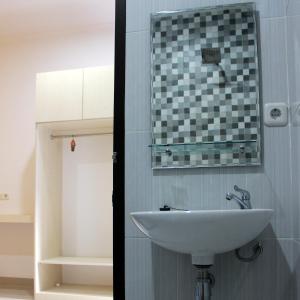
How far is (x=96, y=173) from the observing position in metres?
3.29

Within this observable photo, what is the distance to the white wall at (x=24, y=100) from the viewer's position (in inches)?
133

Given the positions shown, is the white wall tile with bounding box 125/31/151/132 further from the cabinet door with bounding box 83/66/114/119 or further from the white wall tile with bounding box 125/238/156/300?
the cabinet door with bounding box 83/66/114/119

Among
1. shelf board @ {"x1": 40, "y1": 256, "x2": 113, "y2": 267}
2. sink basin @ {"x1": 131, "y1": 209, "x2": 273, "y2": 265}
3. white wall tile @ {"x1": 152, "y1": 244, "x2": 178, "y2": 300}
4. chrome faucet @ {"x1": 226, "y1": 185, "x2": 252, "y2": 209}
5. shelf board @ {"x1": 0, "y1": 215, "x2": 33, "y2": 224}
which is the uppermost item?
chrome faucet @ {"x1": 226, "y1": 185, "x2": 252, "y2": 209}

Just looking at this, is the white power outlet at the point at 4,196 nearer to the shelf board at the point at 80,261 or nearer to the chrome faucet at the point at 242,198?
the shelf board at the point at 80,261

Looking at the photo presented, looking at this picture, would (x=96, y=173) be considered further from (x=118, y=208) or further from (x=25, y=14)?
(x=118, y=208)

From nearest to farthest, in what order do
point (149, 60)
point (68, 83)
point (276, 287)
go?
point (276, 287), point (149, 60), point (68, 83)

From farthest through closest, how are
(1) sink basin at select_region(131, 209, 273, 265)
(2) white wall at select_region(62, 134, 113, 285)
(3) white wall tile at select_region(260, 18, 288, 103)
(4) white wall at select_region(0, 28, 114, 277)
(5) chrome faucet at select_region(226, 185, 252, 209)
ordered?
(4) white wall at select_region(0, 28, 114, 277) < (2) white wall at select_region(62, 134, 113, 285) < (3) white wall tile at select_region(260, 18, 288, 103) < (5) chrome faucet at select_region(226, 185, 252, 209) < (1) sink basin at select_region(131, 209, 273, 265)

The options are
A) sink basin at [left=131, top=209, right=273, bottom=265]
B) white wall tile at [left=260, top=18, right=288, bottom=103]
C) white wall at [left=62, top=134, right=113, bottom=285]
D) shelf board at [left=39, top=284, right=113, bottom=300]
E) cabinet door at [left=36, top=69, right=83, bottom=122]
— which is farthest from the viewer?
white wall at [left=62, top=134, right=113, bottom=285]

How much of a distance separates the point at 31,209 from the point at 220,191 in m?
2.18

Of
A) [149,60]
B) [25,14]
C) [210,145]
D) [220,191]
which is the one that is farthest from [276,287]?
[25,14]

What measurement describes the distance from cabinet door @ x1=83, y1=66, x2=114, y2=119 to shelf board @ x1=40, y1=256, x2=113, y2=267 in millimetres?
1041

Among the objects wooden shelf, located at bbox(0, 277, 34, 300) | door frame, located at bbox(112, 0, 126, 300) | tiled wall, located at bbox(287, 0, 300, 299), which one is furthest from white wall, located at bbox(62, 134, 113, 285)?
tiled wall, located at bbox(287, 0, 300, 299)

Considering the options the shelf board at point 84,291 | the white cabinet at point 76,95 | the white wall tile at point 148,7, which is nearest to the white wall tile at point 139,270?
the white wall tile at point 148,7

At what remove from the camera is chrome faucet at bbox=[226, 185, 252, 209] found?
1.49 m
